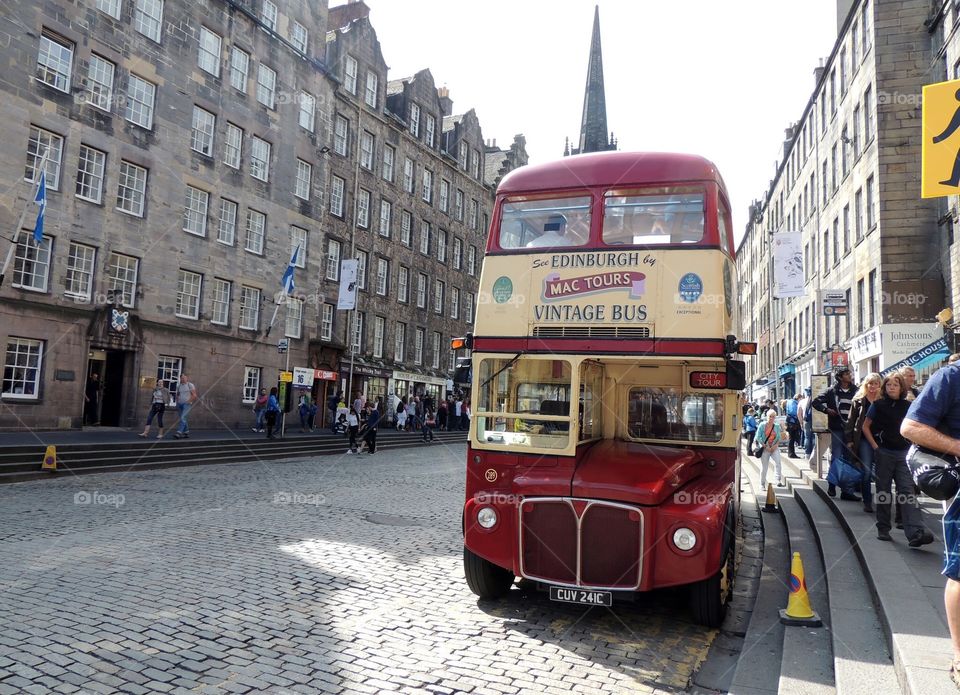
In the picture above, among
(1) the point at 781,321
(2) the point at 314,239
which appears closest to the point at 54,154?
(2) the point at 314,239

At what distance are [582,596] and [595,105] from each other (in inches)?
2204

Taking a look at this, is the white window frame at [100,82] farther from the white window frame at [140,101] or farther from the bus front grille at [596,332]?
the bus front grille at [596,332]

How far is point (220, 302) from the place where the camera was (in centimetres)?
2572

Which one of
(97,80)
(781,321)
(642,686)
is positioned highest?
(97,80)

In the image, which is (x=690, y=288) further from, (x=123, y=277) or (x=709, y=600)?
(x=123, y=277)

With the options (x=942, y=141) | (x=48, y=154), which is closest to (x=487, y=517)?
(x=942, y=141)

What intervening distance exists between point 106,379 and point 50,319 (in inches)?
122

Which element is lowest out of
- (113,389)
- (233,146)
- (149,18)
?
(113,389)

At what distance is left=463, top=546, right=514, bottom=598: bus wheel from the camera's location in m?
6.23

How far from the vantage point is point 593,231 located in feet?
22.2

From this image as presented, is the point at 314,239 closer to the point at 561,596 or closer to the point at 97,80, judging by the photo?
the point at 97,80

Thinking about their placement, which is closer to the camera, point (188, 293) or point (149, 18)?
point (149, 18)

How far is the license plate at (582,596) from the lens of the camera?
215 inches

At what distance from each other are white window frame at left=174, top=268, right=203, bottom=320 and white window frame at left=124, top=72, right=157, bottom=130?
16.4ft
